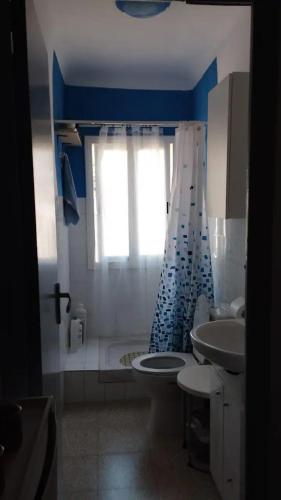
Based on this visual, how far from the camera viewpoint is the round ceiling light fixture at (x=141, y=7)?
7.26 feet

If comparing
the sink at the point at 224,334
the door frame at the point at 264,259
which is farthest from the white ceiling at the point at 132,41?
the sink at the point at 224,334

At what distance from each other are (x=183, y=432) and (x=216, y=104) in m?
2.05

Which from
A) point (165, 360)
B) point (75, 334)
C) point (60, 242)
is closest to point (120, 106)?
point (60, 242)

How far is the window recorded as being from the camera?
3561mm

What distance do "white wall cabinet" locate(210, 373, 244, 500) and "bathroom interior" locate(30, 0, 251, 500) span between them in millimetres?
Result: 10

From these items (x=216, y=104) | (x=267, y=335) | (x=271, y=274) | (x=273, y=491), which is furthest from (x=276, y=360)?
(x=216, y=104)

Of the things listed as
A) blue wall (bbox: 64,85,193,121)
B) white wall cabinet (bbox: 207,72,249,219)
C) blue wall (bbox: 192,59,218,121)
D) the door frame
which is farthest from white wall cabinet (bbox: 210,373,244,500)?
blue wall (bbox: 64,85,193,121)

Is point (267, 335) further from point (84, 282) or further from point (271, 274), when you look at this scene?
point (84, 282)

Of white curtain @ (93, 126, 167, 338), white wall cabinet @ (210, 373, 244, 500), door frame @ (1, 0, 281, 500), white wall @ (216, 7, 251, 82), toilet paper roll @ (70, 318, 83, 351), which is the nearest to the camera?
door frame @ (1, 0, 281, 500)

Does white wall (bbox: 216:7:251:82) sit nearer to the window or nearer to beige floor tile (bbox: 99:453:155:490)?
the window

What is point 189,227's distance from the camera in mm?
3047

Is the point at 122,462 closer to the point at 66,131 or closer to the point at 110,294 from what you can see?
the point at 110,294

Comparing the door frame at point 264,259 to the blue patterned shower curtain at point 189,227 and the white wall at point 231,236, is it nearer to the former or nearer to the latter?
the white wall at point 231,236

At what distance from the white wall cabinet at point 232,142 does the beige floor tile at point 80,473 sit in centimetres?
162
